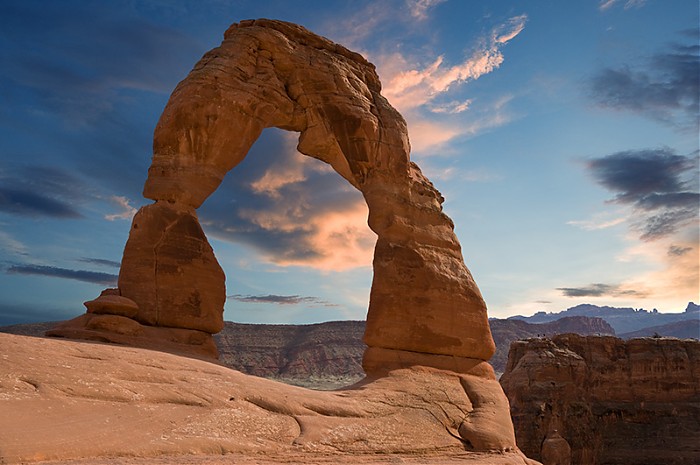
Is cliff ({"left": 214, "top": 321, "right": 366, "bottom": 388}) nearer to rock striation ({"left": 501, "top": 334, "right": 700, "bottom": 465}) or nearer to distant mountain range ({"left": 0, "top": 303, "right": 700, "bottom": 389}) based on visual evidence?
distant mountain range ({"left": 0, "top": 303, "right": 700, "bottom": 389})

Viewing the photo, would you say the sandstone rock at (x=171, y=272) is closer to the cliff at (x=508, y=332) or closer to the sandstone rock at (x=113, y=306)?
the sandstone rock at (x=113, y=306)

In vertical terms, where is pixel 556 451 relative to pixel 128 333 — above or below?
below

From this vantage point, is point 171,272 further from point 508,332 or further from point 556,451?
point 508,332

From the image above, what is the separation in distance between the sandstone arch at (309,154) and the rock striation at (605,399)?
23.0 metres

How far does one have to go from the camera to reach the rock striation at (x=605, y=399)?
103 feet

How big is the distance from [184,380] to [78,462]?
1.82 m

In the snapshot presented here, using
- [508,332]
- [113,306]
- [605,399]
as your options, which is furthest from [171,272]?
[508,332]

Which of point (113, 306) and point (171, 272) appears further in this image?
point (171, 272)

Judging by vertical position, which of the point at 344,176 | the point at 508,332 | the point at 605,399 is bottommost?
the point at 605,399

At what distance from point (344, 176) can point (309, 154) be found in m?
0.92

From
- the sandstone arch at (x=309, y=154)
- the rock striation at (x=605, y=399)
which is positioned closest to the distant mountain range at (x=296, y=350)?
the rock striation at (x=605, y=399)

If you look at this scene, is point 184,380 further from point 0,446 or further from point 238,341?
point 238,341

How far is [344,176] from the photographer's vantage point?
1220 cm

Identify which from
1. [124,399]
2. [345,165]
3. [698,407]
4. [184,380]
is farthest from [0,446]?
[698,407]
